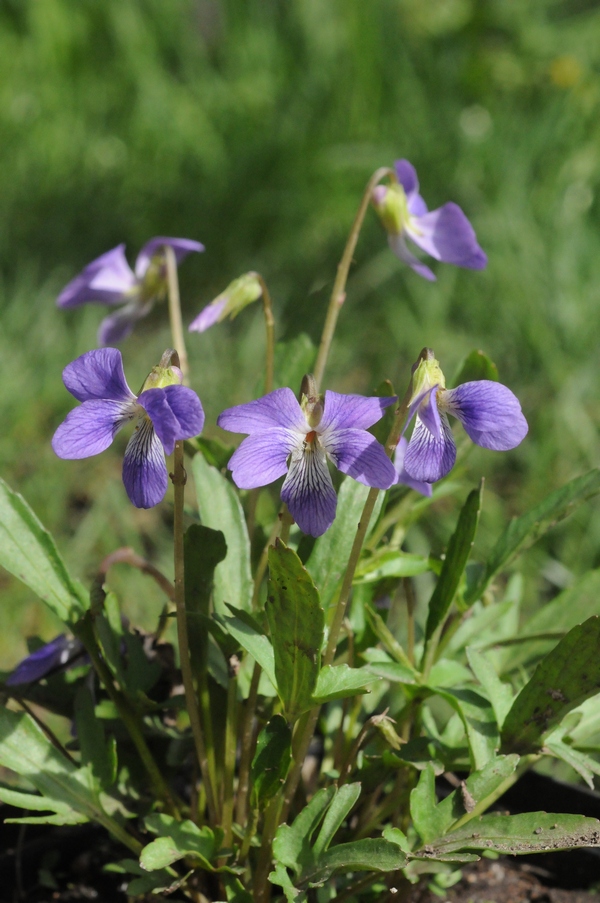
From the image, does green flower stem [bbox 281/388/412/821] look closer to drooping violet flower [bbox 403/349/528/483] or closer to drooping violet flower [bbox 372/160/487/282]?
drooping violet flower [bbox 403/349/528/483]

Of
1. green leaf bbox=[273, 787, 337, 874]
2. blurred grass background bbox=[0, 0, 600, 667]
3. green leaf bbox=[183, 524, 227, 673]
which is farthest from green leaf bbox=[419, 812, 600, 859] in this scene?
blurred grass background bbox=[0, 0, 600, 667]

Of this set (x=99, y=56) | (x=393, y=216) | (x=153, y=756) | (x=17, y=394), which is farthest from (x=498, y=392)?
(x=99, y=56)

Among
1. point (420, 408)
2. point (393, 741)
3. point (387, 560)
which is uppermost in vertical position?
point (420, 408)

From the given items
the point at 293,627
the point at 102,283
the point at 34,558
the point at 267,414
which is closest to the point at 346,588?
the point at 293,627

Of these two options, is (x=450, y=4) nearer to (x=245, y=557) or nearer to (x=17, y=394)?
(x=17, y=394)

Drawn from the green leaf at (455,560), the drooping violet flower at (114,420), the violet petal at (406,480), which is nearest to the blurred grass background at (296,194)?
the violet petal at (406,480)

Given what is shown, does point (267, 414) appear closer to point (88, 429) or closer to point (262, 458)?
point (262, 458)

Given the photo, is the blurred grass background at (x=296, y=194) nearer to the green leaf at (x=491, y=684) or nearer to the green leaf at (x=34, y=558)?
the green leaf at (x=34, y=558)
